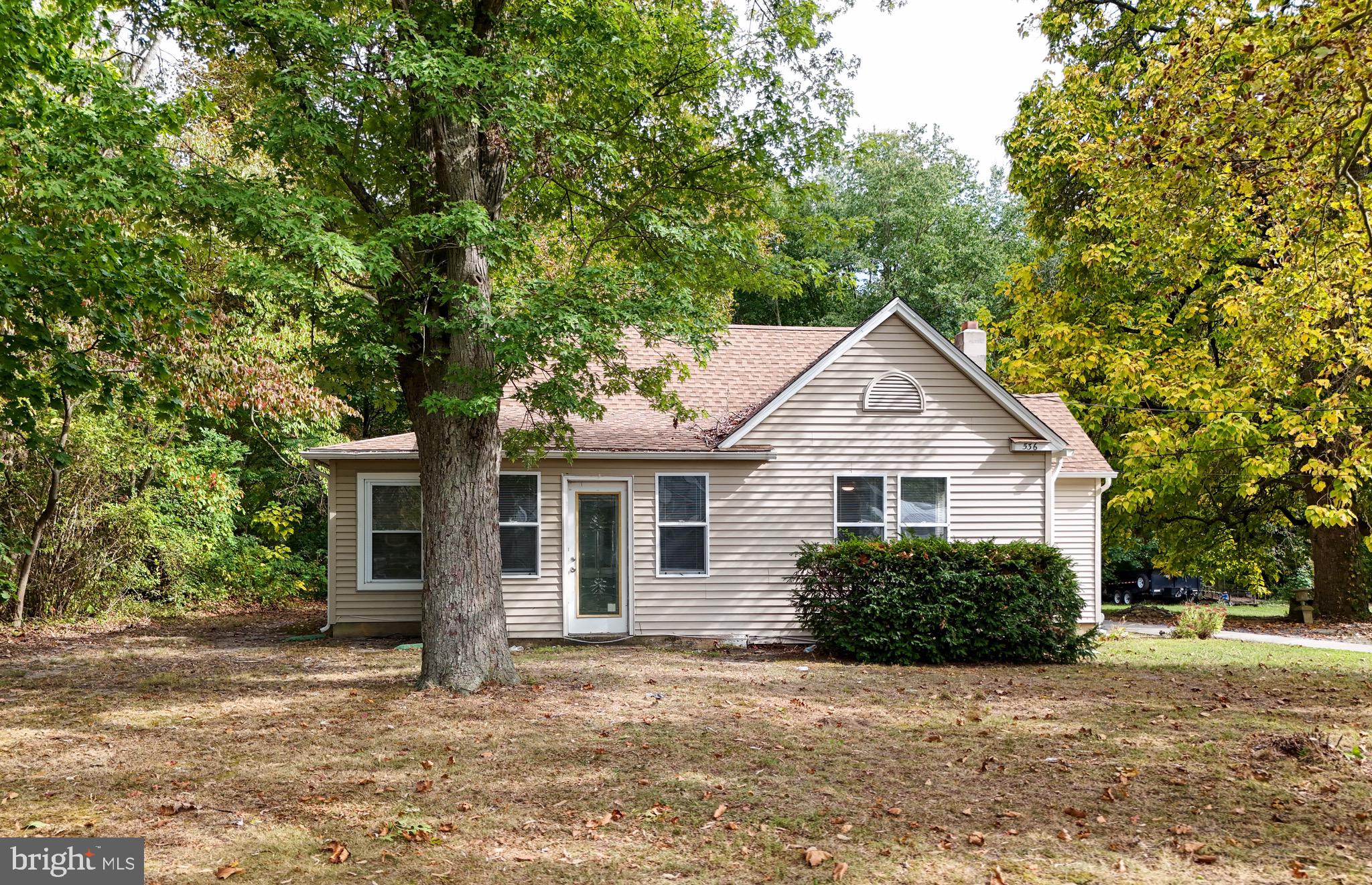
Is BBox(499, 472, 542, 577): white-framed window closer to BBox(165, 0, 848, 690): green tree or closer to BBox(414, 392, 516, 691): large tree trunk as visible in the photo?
BBox(165, 0, 848, 690): green tree

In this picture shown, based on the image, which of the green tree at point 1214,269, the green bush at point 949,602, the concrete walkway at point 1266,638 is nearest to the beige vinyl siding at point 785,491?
the green bush at point 949,602

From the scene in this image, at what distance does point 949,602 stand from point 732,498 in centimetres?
362

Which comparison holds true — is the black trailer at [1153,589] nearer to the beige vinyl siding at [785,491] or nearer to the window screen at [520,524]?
the beige vinyl siding at [785,491]

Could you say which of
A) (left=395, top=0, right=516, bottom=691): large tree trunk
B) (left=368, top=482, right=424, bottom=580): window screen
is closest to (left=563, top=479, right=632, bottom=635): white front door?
(left=368, top=482, right=424, bottom=580): window screen

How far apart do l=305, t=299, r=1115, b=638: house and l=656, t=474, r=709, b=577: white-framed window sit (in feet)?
0.08

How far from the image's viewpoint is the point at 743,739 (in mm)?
7727

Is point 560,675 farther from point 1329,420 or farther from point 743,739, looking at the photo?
point 1329,420

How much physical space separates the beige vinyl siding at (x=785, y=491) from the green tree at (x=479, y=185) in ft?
10.7

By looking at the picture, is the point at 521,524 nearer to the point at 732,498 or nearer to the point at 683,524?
the point at 683,524

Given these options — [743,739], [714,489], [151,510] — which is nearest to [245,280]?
[743,739]

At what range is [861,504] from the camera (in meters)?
14.5

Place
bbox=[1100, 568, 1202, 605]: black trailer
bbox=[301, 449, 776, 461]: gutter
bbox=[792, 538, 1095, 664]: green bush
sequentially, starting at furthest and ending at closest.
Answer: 1. bbox=[1100, 568, 1202, 605]: black trailer
2. bbox=[301, 449, 776, 461]: gutter
3. bbox=[792, 538, 1095, 664]: green bush

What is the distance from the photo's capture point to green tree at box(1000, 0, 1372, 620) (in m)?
8.52

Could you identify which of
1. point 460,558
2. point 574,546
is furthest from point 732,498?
point 460,558
